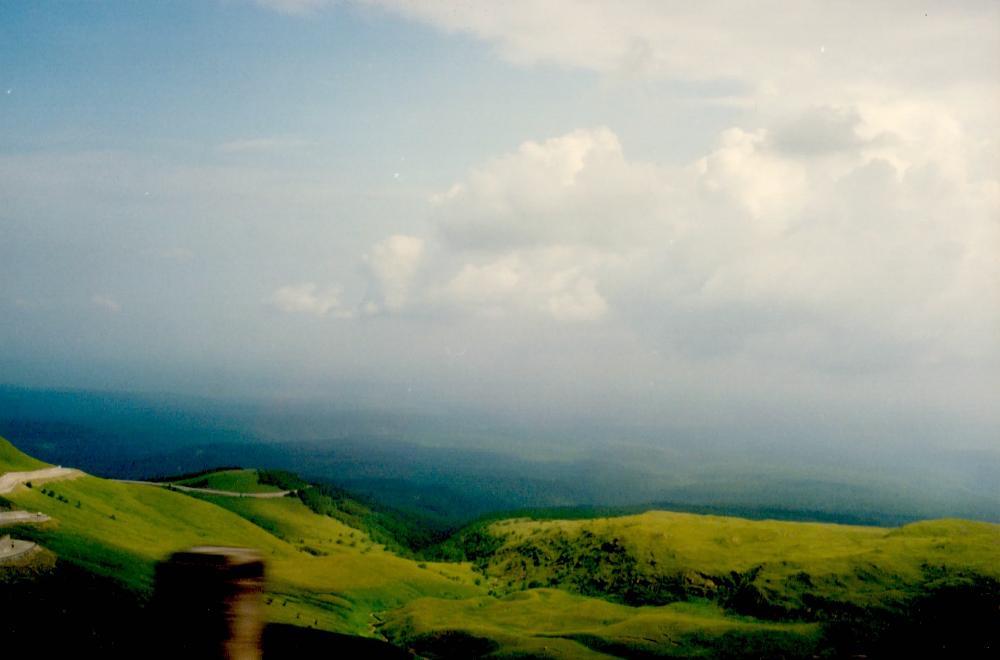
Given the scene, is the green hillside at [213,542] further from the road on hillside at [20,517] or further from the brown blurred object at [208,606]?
the brown blurred object at [208,606]

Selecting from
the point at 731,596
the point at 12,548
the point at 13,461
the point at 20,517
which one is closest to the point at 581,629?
the point at 731,596

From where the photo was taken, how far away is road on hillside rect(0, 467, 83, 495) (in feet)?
184

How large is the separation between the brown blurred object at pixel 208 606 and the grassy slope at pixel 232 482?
118m

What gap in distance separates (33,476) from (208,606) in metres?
71.7

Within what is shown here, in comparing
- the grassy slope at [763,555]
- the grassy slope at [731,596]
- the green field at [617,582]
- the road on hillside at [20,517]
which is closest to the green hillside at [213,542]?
the green field at [617,582]

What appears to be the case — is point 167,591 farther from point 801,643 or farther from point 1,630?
point 801,643

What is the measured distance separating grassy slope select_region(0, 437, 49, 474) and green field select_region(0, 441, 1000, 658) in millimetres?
321

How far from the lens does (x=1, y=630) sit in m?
16.1

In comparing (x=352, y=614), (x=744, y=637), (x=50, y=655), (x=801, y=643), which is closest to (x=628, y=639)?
(x=744, y=637)

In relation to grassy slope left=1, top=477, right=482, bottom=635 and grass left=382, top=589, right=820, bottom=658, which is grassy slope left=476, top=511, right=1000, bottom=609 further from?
grassy slope left=1, top=477, right=482, bottom=635

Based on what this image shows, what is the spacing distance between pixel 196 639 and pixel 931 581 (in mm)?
63861

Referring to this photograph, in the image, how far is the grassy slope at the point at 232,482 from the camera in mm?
114812

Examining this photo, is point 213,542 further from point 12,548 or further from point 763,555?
point 763,555

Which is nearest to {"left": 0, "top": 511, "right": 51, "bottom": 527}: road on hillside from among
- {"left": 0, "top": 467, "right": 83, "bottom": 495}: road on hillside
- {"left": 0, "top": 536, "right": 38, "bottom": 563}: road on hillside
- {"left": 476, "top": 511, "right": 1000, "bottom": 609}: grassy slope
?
{"left": 0, "top": 536, "right": 38, "bottom": 563}: road on hillside
